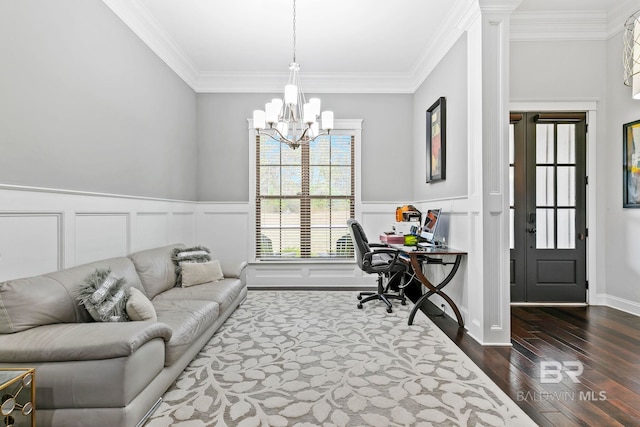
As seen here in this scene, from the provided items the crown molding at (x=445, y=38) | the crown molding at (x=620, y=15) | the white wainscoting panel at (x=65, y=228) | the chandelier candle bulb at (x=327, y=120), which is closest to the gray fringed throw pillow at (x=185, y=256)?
the white wainscoting panel at (x=65, y=228)

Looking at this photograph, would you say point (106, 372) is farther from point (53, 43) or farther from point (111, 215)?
point (53, 43)

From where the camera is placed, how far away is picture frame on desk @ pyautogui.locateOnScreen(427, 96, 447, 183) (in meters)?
3.93

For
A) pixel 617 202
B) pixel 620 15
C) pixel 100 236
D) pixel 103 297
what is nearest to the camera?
pixel 103 297

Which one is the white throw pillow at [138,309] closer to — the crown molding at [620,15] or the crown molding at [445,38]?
the crown molding at [445,38]

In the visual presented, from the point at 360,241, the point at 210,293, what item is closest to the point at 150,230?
the point at 210,293

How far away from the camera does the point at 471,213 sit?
316 centimetres

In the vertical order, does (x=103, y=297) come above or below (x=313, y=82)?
below

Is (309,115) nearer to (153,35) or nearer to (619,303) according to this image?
(153,35)

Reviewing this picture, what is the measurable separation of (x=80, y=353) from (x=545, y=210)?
4.75 metres

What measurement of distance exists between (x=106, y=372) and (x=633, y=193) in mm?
5080

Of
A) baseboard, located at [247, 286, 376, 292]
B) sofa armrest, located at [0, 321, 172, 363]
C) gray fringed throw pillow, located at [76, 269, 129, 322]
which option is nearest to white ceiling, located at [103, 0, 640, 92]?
gray fringed throw pillow, located at [76, 269, 129, 322]

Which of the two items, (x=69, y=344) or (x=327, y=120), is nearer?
(x=69, y=344)

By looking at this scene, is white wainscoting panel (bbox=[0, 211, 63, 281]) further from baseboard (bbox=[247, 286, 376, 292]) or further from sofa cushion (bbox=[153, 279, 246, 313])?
baseboard (bbox=[247, 286, 376, 292])

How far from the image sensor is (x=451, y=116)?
12.3 feet
